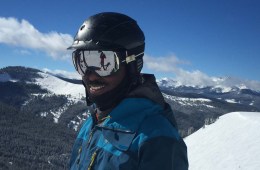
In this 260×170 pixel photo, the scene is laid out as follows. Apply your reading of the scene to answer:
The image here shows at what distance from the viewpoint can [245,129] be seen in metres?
48.9

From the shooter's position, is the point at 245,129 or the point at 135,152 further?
the point at 245,129

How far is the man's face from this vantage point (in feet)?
14.1

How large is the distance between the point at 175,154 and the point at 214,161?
36.0 meters

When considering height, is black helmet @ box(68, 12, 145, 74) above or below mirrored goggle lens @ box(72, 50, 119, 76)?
above

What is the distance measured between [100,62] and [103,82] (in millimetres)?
269

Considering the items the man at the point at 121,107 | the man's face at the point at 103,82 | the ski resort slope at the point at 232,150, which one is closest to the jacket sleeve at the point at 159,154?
the man at the point at 121,107

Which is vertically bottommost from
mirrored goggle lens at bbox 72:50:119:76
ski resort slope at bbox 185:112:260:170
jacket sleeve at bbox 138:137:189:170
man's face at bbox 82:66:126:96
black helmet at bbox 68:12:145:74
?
ski resort slope at bbox 185:112:260:170

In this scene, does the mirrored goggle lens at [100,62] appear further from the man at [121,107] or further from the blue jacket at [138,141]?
the blue jacket at [138,141]

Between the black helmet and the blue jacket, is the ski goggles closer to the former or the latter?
the black helmet

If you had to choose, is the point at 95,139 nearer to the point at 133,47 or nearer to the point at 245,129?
the point at 133,47

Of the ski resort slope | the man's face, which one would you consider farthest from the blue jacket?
the ski resort slope

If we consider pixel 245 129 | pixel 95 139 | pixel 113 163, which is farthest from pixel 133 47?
pixel 245 129

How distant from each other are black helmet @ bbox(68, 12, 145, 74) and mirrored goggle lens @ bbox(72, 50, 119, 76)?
0.09m

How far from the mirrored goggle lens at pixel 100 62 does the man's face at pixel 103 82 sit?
70 mm
